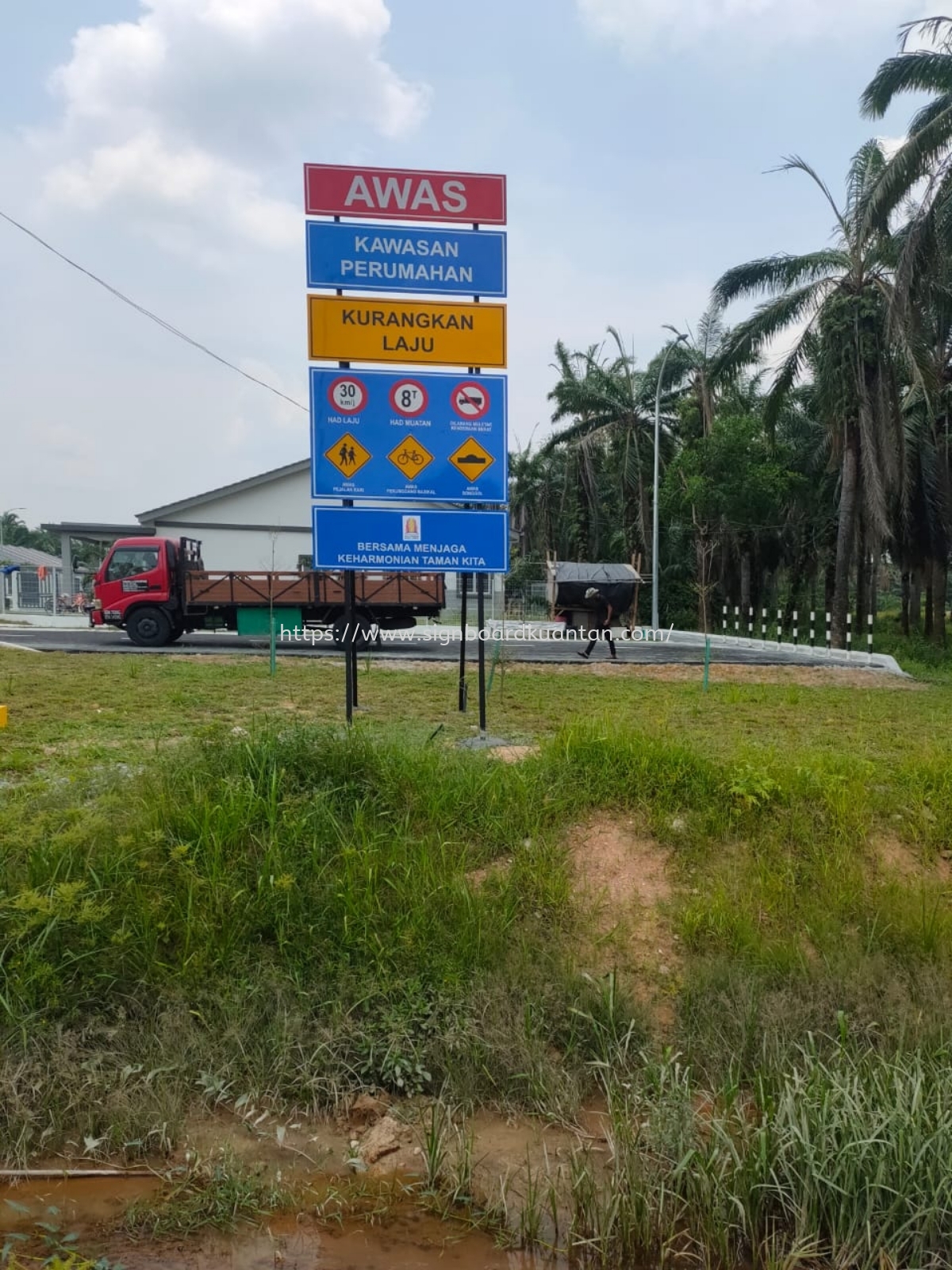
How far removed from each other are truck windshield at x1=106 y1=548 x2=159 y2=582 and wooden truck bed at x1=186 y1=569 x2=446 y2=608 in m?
0.81

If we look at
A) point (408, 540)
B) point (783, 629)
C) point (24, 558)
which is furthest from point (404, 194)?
point (24, 558)

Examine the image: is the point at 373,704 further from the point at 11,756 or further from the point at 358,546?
the point at 11,756

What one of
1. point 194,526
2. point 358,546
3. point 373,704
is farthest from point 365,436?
point 194,526

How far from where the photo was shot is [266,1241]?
3.02 metres

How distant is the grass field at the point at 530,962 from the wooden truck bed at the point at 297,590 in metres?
12.0

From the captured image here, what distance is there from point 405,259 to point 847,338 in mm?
13165

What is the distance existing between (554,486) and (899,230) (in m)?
26.4


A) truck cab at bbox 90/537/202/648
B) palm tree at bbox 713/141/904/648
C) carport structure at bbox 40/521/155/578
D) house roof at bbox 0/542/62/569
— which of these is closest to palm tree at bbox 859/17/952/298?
palm tree at bbox 713/141/904/648

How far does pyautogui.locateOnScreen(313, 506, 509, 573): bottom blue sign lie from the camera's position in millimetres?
7930

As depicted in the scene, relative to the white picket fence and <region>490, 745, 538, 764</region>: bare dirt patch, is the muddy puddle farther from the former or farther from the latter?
the white picket fence

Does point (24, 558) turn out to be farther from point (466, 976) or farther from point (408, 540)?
point (466, 976)

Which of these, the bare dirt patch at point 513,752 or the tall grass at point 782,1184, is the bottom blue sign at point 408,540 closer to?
the bare dirt patch at point 513,752

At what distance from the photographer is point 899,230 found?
17.1m

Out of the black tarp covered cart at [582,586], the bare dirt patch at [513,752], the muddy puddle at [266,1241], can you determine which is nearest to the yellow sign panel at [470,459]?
the bare dirt patch at [513,752]
